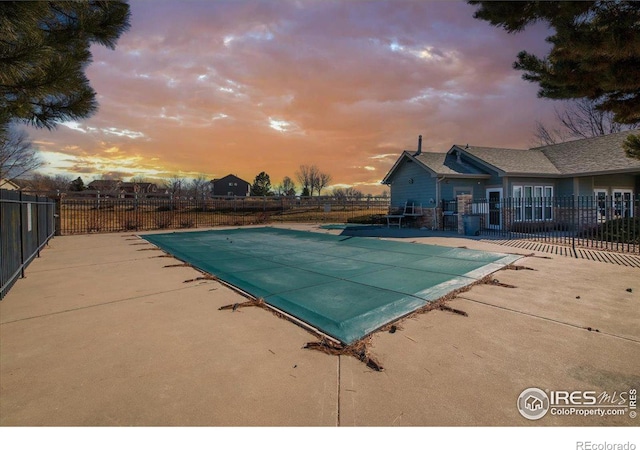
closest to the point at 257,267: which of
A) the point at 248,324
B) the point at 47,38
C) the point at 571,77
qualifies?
the point at 248,324

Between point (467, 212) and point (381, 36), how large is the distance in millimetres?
9644

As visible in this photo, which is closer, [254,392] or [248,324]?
[254,392]

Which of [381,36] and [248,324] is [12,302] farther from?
[381,36]

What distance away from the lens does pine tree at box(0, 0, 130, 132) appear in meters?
3.23

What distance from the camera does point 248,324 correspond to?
11.9ft

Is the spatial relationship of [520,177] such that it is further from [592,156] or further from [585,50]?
[585,50]

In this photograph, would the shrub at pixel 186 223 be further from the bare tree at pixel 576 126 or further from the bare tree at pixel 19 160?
the bare tree at pixel 576 126

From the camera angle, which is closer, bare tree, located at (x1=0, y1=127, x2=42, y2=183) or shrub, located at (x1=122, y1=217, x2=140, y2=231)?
shrub, located at (x1=122, y1=217, x2=140, y2=231)

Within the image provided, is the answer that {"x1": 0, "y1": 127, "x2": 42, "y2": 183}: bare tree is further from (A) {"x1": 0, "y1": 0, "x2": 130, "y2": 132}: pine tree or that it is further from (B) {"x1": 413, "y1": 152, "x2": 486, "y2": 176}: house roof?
(B) {"x1": 413, "y1": 152, "x2": 486, "y2": 176}: house roof

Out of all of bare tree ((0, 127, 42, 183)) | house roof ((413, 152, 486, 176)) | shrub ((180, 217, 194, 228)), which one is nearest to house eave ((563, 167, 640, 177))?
house roof ((413, 152, 486, 176))

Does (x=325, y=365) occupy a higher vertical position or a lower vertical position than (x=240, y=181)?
lower

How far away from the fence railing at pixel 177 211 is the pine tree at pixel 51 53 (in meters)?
12.4

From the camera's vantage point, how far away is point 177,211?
66.3ft

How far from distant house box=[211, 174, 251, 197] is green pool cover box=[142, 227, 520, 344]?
56926mm
